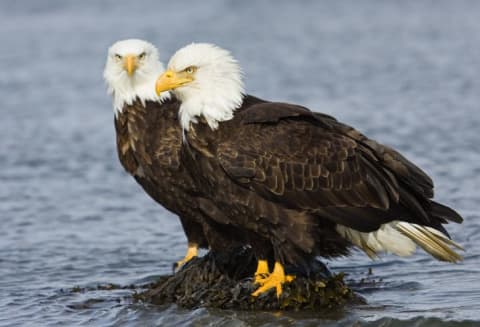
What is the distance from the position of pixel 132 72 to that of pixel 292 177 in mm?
1885

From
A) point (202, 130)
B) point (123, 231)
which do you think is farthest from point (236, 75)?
point (123, 231)

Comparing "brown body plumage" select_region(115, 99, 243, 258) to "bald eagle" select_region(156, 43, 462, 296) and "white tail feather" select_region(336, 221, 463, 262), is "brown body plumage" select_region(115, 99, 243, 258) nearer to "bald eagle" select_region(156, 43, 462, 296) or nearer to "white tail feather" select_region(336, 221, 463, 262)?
"bald eagle" select_region(156, 43, 462, 296)

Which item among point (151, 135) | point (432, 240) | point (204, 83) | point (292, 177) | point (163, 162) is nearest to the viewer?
point (292, 177)

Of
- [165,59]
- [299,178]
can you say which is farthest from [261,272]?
[165,59]

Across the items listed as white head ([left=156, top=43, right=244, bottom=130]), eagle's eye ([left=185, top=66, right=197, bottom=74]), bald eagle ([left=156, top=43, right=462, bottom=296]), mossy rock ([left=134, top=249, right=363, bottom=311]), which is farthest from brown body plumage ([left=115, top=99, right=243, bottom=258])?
eagle's eye ([left=185, top=66, right=197, bottom=74])

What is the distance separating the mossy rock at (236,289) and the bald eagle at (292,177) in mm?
108

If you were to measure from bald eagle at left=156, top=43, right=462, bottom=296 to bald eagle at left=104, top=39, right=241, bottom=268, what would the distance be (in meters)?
0.43

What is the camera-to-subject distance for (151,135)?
7.87m

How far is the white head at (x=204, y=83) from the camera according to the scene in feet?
23.5

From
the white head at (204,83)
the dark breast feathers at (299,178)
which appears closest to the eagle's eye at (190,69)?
the white head at (204,83)

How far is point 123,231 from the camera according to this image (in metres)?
9.95

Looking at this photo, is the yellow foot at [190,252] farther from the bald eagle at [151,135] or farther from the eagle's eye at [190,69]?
the eagle's eye at [190,69]

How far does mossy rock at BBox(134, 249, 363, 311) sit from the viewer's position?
7281 millimetres

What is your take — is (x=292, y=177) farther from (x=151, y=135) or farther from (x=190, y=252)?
(x=190, y=252)
